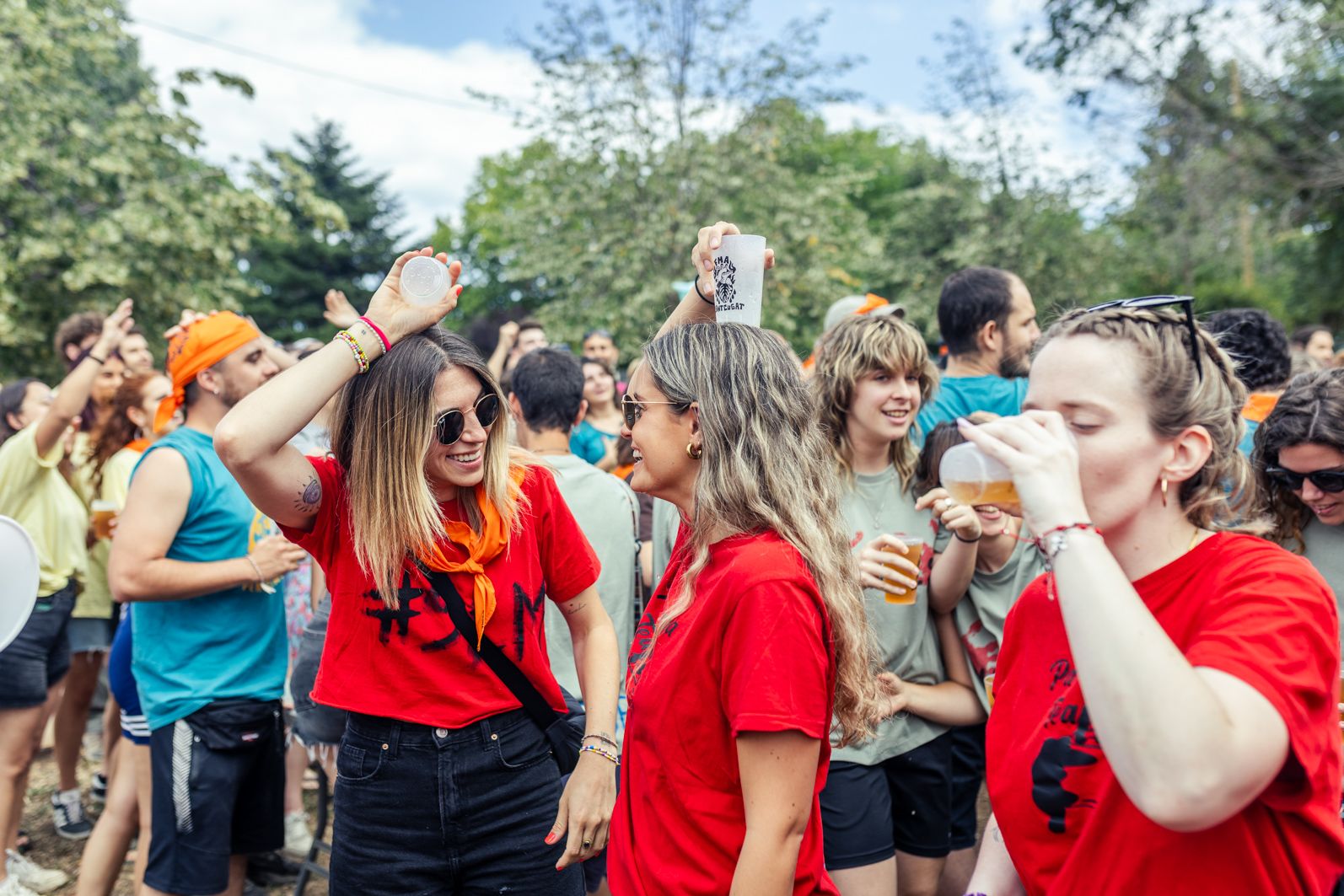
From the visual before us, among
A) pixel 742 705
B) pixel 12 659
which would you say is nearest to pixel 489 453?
pixel 742 705

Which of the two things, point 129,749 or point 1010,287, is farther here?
point 1010,287

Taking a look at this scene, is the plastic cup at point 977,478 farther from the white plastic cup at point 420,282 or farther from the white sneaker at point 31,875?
the white sneaker at point 31,875

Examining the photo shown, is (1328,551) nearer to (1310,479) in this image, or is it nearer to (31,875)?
(1310,479)

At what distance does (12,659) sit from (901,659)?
4.15 m

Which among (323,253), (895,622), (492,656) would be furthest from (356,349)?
(323,253)

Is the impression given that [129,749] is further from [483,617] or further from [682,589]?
[682,589]

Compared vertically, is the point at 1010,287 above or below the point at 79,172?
below

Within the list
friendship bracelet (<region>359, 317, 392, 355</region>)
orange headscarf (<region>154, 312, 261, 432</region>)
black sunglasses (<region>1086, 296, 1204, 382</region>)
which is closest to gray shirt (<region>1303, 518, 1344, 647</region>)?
black sunglasses (<region>1086, 296, 1204, 382</region>)

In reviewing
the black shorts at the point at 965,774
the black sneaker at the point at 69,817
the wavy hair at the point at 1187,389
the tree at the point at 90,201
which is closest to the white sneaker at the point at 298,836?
the black sneaker at the point at 69,817

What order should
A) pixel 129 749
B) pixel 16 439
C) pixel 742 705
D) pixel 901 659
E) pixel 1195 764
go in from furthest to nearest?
pixel 16 439, pixel 129 749, pixel 901 659, pixel 742 705, pixel 1195 764

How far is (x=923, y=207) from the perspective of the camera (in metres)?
20.2

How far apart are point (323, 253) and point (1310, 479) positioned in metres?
40.9

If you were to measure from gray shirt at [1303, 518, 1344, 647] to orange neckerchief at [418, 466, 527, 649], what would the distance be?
2.31 m

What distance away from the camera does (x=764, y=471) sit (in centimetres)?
203
